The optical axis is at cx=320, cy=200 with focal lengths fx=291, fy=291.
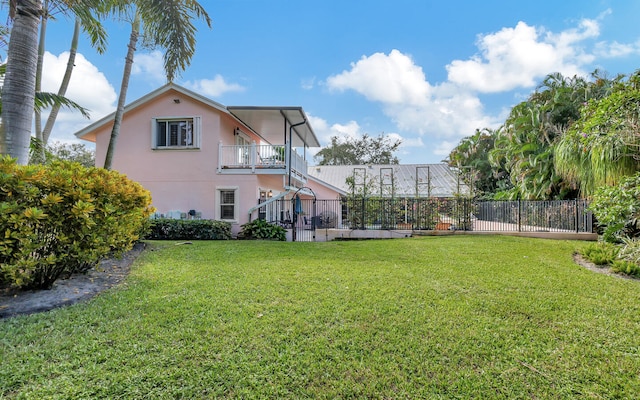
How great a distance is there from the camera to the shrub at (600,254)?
668 cm

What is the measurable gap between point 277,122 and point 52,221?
1101cm

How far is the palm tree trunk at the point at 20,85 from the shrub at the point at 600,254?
11.8 m

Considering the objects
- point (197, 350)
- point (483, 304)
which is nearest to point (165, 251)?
point (197, 350)

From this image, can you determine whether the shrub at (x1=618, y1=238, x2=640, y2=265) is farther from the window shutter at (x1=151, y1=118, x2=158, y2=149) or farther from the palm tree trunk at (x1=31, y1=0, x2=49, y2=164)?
the window shutter at (x1=151, y1=118, x2=158, y2=149)

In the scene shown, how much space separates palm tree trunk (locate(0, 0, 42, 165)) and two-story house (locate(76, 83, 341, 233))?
7.48 m

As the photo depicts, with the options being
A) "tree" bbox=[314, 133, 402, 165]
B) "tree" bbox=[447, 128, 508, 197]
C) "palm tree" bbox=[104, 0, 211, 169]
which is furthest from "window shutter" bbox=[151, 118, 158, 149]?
"tree" bbox=[314, 133, 402, 165]

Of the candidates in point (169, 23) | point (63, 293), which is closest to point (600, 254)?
point (63, 293)

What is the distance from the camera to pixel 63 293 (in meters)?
4.31

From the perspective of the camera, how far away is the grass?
8.01 ft

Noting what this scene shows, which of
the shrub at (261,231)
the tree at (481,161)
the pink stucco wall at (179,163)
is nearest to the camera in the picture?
the shrub at (261,231)

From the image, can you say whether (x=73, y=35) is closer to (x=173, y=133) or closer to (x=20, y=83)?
(x=173, y=133)

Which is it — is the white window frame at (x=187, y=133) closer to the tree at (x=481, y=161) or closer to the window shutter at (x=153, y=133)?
the window shutter at (x=153, y=133)

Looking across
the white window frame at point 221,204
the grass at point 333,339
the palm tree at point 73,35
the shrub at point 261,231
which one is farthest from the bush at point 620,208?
the palm tree at point 73,35

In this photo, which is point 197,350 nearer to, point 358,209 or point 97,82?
point 358,209
